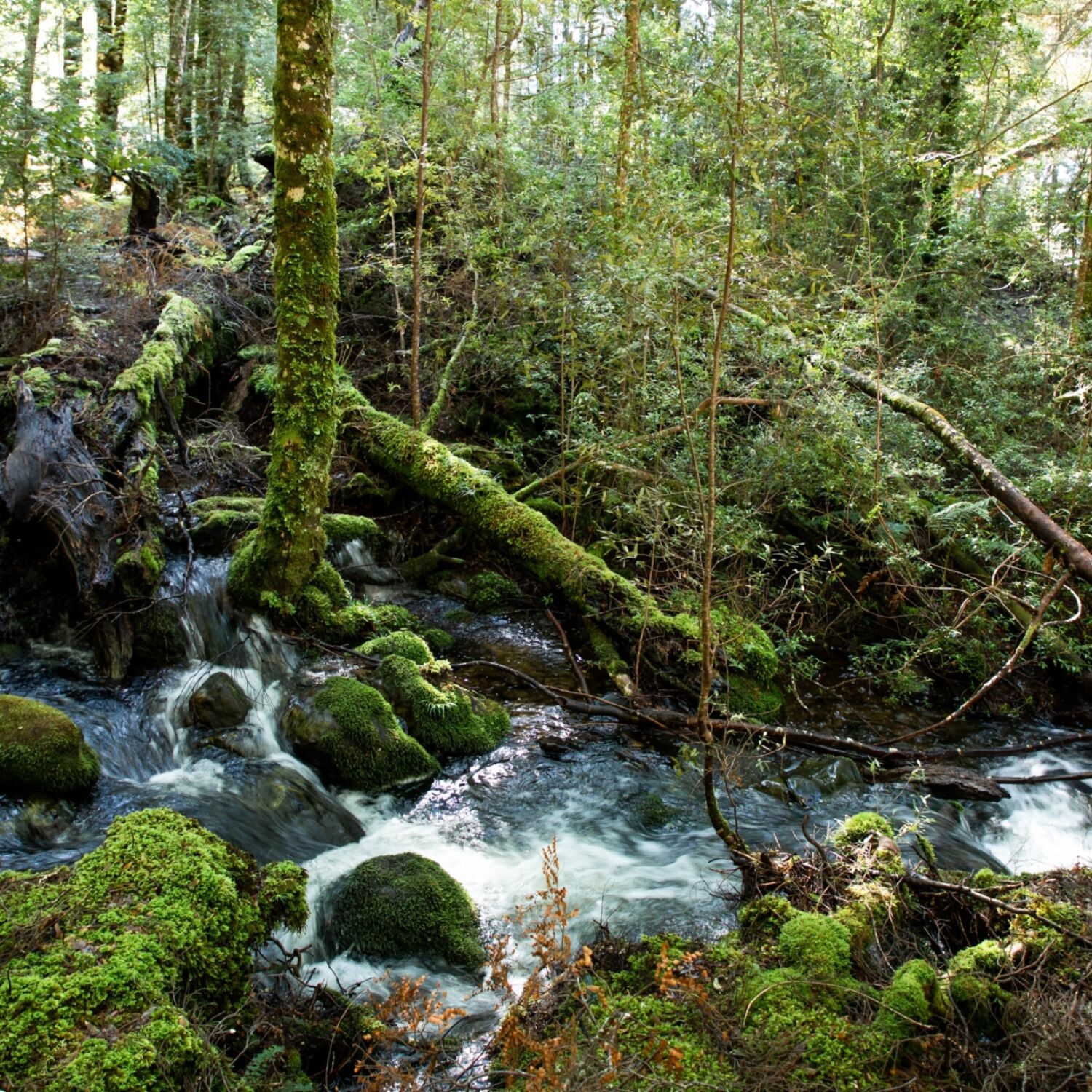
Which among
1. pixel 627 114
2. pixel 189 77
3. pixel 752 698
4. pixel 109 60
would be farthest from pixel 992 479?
pixel 109 60

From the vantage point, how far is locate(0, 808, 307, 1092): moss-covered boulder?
246 centimetres

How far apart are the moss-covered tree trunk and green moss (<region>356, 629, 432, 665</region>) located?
31.3 inches

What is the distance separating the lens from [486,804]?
19.4ft

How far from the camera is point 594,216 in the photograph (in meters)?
6.45

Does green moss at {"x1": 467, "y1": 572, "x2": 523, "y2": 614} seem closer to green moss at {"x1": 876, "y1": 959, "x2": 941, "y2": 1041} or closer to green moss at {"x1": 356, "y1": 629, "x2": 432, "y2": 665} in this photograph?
green moss at {"x1": 356, "y1": 629, "x2": 432, "y2": 665}

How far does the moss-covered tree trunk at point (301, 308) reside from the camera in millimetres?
6086

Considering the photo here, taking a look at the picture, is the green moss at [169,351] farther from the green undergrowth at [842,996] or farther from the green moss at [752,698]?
the green undergrowth at [842,996]

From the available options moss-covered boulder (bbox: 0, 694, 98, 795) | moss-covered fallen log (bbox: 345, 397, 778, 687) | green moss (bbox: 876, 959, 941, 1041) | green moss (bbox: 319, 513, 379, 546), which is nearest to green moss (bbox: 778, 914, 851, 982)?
green moss (bbox: 876, 959, 941, 1041)

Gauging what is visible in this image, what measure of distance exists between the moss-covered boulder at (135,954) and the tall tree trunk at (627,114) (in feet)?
16.6

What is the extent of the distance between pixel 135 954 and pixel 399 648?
4.23 meters

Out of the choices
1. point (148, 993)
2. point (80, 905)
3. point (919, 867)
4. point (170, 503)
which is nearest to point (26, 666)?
point (170, 503)

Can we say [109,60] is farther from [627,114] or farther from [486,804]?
[486,804]

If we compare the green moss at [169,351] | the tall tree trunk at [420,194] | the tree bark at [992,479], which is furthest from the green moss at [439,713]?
the tree bark at [992,479]

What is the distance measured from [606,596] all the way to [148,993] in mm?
5107
